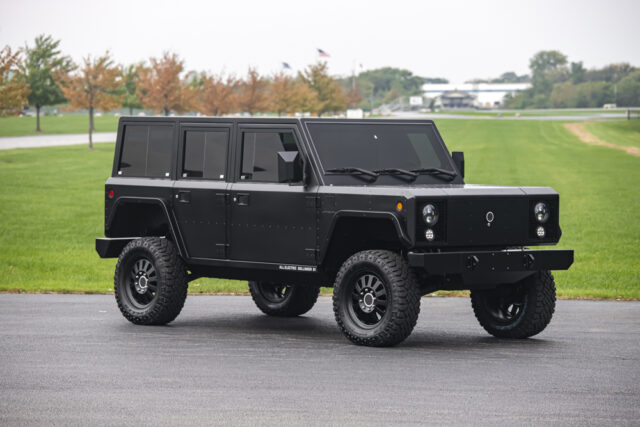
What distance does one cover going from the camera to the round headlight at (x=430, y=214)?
9.82 metres

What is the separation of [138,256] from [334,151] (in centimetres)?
Result: 255

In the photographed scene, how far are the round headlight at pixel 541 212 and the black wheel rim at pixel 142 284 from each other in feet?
13.1

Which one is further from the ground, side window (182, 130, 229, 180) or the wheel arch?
side window (182, 130, 229, 180)

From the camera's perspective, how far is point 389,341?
10.1 meters

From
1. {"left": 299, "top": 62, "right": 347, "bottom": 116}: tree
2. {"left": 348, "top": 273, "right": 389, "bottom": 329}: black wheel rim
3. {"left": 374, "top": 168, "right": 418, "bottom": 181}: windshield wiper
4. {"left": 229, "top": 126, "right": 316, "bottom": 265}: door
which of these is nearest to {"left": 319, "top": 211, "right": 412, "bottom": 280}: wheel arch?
{"left": 229, "top": 126, "right": 316, "bottom": 265}: door

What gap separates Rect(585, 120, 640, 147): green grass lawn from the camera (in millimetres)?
69081

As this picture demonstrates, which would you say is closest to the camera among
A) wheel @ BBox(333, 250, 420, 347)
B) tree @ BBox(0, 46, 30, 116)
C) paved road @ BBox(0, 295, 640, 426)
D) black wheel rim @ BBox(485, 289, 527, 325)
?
paved road @ BBox(0, 295, 640, 426)

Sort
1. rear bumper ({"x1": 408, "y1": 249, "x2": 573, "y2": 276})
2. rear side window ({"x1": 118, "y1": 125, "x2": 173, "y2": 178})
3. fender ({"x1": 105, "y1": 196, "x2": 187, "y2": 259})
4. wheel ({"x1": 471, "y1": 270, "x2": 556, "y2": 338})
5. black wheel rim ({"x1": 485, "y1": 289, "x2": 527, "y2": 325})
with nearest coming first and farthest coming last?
rear bumper ({"x1": 408, "y1": 249, "x2": 573, "y2": 276}) < wheel ({"x1": 471, "y1": 270, "x2": 556, "y2": 338}) < black wheel rim ({"x1": 485, "y1": 289, "x2": 527, "y2": 325}) < fender ({"x1": 105, "y1": 196, "x2": 187, "y2": 259}) < rear side window ({"x1": 118, "y1": 125, "x2": 173, "y2": 178})

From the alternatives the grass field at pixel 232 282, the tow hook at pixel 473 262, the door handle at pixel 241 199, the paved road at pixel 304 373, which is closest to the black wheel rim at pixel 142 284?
the paved road at pixel 304 373

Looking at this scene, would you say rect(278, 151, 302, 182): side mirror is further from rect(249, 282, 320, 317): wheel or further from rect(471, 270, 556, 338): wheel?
rect(249, 282, 320, 317): wheel

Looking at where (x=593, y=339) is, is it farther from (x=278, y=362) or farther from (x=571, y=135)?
(x=571, y=135)

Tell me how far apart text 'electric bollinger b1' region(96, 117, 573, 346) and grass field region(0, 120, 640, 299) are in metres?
3.98

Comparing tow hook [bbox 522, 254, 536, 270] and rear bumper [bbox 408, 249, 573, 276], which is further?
tow hook [bbox 522, 254, 536, 270]

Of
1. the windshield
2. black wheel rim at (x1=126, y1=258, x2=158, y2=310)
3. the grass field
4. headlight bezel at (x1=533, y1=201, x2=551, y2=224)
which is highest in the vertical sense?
the windshield
